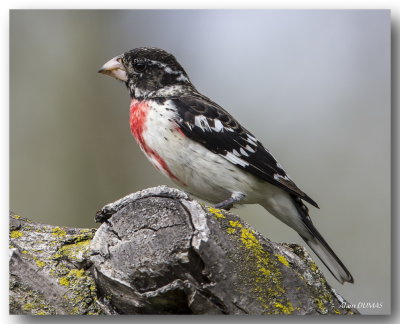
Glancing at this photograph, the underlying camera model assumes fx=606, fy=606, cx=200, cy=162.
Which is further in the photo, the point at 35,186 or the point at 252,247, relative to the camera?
the point at 35,186

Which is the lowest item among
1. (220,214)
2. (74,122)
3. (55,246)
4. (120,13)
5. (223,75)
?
(55,246)

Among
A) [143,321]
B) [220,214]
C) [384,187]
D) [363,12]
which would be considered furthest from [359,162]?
[143,321]

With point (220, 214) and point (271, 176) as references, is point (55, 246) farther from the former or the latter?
point (271, 176)

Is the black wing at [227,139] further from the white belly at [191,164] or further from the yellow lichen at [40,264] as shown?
the yellow lichen at [40,264]

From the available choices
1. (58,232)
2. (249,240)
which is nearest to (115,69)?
(58,232)

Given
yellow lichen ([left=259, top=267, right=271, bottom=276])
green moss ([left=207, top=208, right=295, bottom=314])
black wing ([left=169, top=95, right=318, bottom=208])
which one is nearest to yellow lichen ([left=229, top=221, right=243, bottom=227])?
green moss ([left=207, top=208, right=295, bottom=314])

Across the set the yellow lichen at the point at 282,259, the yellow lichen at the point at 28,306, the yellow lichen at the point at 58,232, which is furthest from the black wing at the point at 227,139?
the yellow lichen at the point at 28,306

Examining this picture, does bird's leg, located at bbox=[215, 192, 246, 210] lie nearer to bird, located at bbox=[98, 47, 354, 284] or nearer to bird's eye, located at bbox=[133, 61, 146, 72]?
bird, located at bbox=[98, 47, 354, 284]

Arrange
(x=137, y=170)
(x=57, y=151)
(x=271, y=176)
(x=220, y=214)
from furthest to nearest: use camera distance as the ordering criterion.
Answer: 1. (x=137, y=170)
2. (x=57, y=151)
3. (x=271, y=176)
4. (x=220, y=214)
